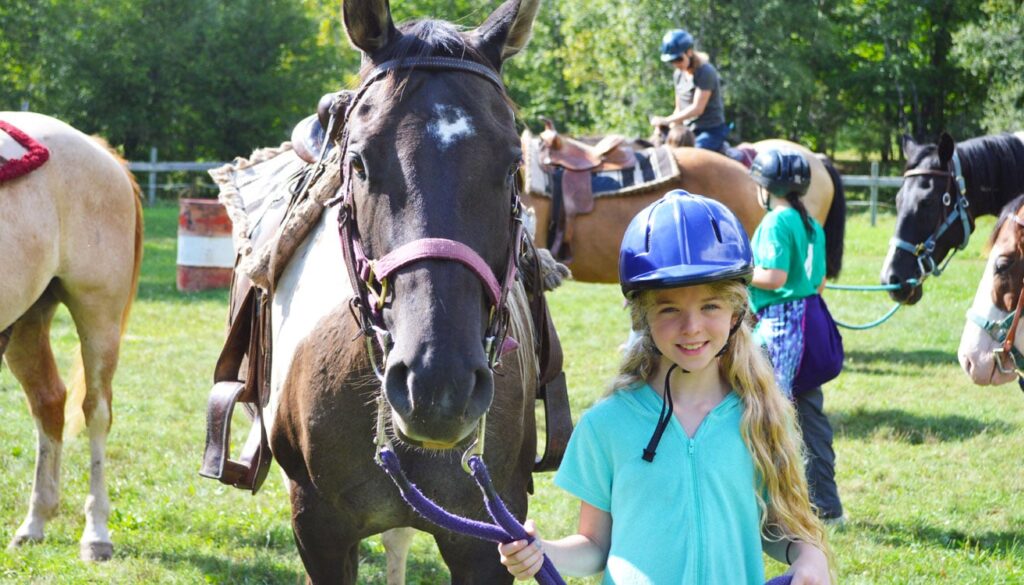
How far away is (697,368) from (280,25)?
31423mm

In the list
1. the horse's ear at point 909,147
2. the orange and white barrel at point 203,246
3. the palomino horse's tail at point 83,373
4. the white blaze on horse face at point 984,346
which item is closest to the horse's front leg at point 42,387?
the palomino horse's tail at point 83,373

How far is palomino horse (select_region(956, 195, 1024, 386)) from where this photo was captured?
4.45 meters

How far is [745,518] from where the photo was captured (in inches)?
89.6

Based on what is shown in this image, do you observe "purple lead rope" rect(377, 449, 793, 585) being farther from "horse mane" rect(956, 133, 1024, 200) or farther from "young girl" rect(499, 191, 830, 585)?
"horse mane" rect(956, 133, 1024, 200)

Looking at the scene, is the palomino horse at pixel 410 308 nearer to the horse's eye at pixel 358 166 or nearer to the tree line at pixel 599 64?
the horse's eye at pixel 358 166

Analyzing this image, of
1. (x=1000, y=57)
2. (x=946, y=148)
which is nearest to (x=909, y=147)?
(x=946, y=148)

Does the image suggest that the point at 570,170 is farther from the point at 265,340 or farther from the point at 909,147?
the point at 265,340

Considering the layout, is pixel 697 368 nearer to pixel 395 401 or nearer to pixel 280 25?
pixel 395 401

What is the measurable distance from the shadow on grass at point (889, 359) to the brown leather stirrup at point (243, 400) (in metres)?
6.76

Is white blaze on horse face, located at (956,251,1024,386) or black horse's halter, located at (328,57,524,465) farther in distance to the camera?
white blaze on horse face, located at (956,251,1024,386)

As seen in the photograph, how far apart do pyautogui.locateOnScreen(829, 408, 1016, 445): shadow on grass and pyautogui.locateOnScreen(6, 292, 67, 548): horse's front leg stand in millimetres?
4789

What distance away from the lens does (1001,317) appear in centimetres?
450

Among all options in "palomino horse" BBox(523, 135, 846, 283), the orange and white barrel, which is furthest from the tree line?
"palomino horse" BBox(523, 135, 846, 283)

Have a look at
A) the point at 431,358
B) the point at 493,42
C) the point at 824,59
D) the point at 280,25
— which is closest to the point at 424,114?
the point at 493,42
